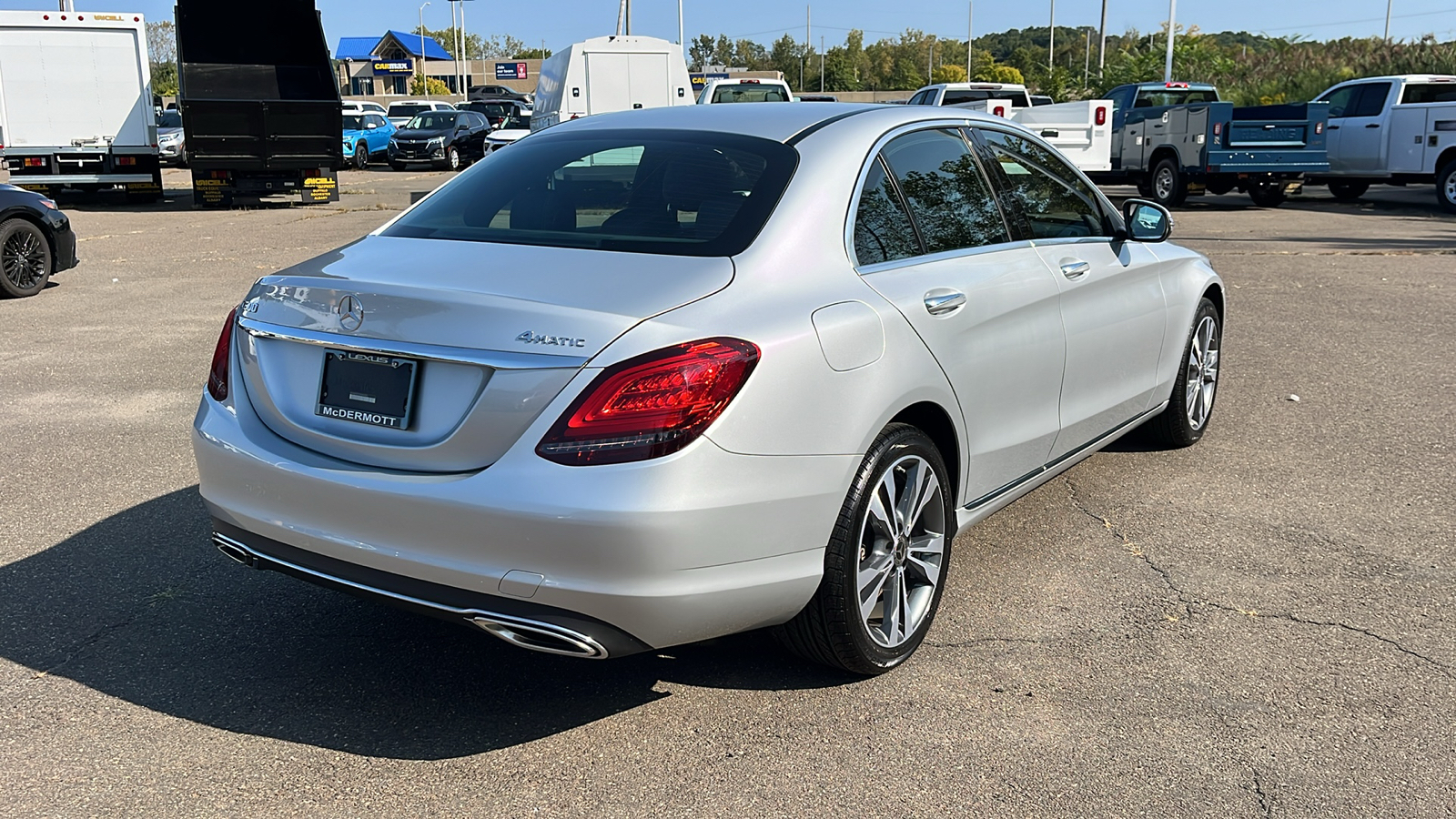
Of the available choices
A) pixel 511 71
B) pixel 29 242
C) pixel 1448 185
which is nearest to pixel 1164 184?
pixel 1448 185

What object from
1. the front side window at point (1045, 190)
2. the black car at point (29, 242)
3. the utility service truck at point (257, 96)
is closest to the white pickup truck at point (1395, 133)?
the utility service truck at point (257, 96)

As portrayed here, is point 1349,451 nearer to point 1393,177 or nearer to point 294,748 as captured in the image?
point 294,748

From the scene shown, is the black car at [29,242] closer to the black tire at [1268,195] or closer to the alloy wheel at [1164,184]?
the alloy wheel at [1164,184]

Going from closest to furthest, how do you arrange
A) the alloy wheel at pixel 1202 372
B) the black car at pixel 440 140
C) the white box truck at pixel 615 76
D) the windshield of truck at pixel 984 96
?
1. the alloy wheel at pixel 1202 372
2. the windshield of truck at pixel 984 96
3. the white box truck at pixel 615 76
4. the black car at pixel 440 140

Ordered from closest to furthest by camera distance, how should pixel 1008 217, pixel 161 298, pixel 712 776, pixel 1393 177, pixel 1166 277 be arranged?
pixel 712 776 < pixel 1008 217 < pixel 1166 277 < pixel 161 298 < pixel 1393 177

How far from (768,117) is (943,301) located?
871mm

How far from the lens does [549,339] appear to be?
298 centimetres

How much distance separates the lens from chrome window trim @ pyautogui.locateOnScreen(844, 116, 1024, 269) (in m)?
3.65

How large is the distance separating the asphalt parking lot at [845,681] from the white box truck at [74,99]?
18.4 meters

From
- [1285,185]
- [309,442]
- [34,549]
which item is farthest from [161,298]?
[1285,185]

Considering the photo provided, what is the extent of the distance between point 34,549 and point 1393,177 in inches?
838

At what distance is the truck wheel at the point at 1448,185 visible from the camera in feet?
63.9

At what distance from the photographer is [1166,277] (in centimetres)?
554

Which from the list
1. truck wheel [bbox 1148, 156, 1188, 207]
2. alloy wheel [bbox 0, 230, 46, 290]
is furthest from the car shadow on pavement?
truck wheel [bbox 1148, 156, 1188, 207]
